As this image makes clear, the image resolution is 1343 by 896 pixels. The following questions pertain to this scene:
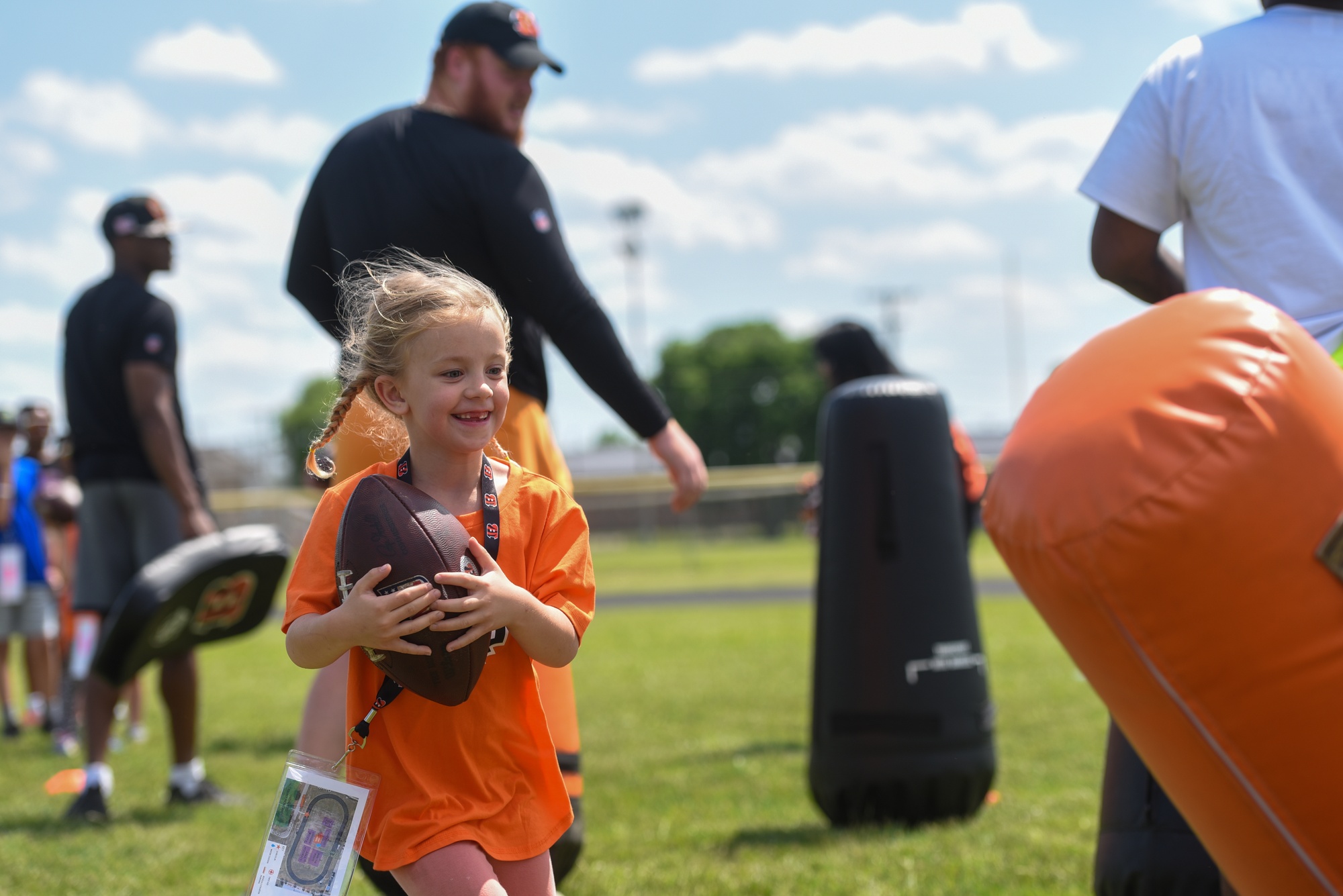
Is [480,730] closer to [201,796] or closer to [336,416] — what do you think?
[336,416]

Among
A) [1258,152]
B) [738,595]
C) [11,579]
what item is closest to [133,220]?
[11,579]

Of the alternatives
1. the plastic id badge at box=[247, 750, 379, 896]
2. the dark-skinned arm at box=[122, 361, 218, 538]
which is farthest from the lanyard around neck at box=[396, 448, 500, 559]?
the dark-skinned arm at box=[122, 361, 218, 538]

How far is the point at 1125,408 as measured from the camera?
68.7 inches

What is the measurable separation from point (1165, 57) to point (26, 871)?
436cm

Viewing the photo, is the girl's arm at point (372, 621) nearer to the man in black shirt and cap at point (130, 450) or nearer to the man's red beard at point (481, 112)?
the man's red beard at point (481, 112)

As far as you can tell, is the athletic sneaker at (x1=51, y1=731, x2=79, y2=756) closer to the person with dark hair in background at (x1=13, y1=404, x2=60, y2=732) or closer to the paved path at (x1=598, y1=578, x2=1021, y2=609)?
the person with dark hair in background at (x1=13, y1=404, x2=60, y2=732)

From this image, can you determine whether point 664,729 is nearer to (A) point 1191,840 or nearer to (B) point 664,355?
(A) point 1191,840

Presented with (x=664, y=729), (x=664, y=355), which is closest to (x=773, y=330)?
(x=664, y=355)

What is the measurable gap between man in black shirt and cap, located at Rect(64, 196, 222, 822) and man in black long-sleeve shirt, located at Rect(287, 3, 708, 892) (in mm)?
2626

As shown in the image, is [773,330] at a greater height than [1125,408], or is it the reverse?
[1125,408]

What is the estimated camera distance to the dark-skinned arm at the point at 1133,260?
276 cm

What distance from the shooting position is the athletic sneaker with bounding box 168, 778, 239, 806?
18.6 ft

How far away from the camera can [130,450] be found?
575cm

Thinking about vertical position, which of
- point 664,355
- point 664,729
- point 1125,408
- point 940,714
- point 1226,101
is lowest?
point 664,355
